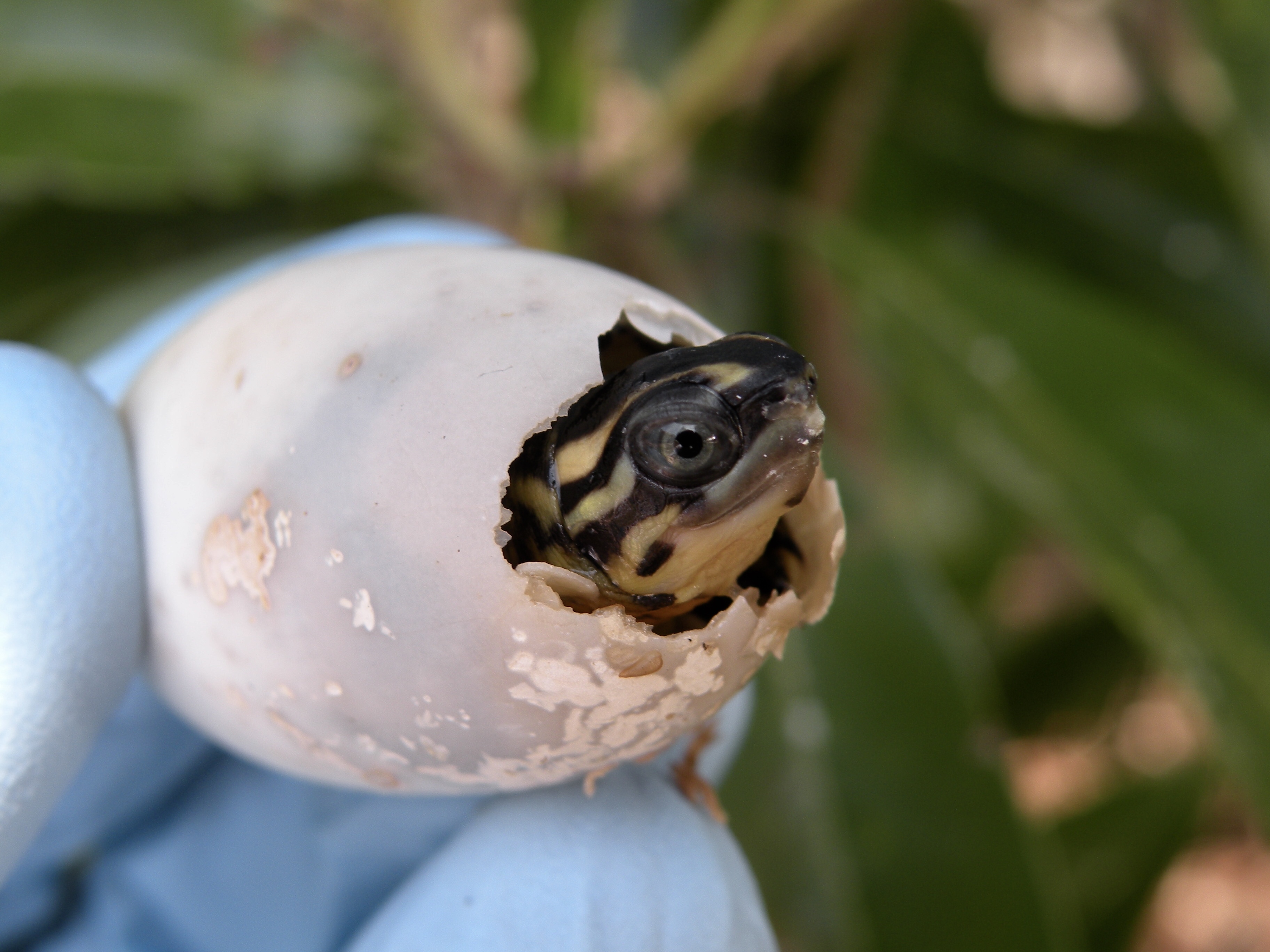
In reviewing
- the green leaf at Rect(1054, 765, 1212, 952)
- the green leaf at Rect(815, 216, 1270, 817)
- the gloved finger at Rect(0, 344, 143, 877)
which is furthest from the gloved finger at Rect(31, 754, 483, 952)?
the green leaf at Rect(1054, 765, 1212, 952)

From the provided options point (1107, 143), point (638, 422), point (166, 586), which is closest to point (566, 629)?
point (638, 422)

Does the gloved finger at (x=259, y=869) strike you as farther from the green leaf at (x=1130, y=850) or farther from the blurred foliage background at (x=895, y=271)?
the green leaf at (x=1130, y=850)

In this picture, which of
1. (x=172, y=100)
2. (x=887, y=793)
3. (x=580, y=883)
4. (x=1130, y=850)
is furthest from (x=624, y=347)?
(x=1130, y=850)

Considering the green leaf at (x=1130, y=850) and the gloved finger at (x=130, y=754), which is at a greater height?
the gloved finger at (x=130, y=754)

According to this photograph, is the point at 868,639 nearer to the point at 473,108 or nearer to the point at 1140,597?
the point at 1140,597

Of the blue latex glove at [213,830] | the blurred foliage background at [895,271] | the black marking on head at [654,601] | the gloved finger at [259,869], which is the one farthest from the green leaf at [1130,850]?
the black marking on head at [654,601]
